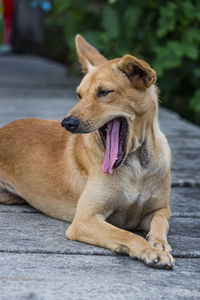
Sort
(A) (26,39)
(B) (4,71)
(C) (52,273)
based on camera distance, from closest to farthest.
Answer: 1. (C) (52,273)
2. (B) (4,71)
3. (A) (26,39)

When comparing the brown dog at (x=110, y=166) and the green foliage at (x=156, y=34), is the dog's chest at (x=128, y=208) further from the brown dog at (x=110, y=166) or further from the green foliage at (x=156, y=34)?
the green foliage at (x=156, y=34)

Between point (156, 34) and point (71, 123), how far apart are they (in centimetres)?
623

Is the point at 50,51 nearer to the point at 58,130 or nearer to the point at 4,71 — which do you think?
the point at 4,71

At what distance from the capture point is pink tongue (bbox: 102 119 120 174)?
350cm

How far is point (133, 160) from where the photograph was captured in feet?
11.9

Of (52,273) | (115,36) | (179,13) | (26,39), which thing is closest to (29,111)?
(115,36)

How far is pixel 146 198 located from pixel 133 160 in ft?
0.82

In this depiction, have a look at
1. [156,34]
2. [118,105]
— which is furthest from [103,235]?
[156,34]

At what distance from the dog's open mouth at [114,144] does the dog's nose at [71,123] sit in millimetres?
306

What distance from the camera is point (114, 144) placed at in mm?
3498

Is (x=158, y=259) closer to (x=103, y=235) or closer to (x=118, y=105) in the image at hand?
(x=103, y=235)

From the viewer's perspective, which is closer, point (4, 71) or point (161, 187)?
point (161, 187)

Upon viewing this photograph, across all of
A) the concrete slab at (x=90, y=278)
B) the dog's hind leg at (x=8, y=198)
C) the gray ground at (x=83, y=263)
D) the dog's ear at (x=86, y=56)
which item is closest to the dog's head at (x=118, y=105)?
the dog's ear at (x=86, y=56)

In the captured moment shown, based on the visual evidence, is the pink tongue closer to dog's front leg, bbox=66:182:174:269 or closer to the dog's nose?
dog's front leg, bbox=66:182:174:269
